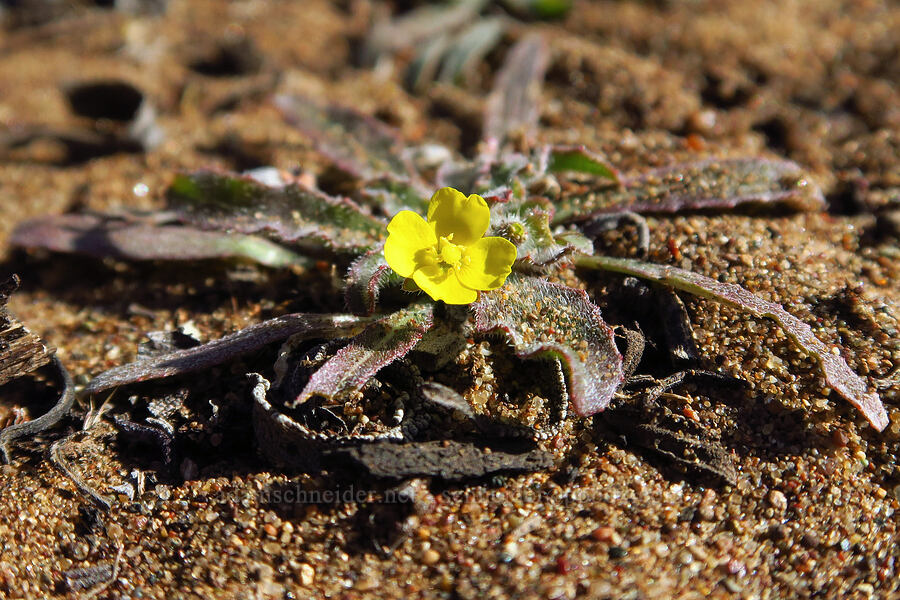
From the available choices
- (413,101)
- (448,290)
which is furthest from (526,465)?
(413,101)

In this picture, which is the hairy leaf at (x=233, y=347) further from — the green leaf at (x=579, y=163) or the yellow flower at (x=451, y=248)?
the green leaf at (x=579, y=163)

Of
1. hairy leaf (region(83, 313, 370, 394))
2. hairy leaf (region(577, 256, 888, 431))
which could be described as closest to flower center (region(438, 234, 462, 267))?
hairy leaf (region(83, 313, 370, 394))

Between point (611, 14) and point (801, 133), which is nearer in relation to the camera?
point (801, 133)

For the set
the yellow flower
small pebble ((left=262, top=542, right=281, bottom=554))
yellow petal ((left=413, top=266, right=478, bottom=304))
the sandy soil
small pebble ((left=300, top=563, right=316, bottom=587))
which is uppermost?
the yellow flower

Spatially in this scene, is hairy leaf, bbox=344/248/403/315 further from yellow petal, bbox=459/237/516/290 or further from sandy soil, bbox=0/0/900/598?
sandy soil, bbox=0/0/900/598

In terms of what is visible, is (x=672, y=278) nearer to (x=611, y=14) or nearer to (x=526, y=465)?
(x=526, y=465)

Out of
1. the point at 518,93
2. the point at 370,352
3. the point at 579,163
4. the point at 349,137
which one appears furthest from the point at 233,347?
the point at 518,93
